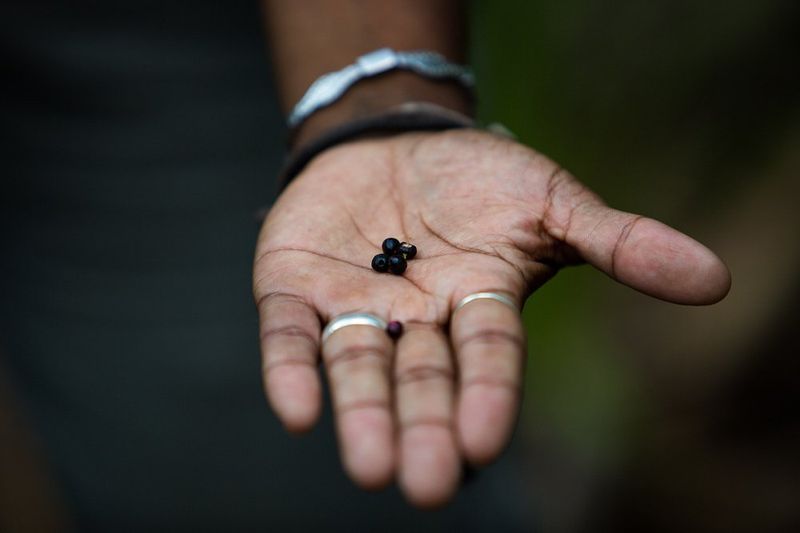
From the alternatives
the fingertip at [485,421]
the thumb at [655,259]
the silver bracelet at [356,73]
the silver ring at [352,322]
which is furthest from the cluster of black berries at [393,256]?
the silver bracelet at [356,73]

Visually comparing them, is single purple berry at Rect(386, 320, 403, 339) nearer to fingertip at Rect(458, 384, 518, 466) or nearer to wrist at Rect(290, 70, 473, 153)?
fingertip at Rect(458, 384, 518, 466)

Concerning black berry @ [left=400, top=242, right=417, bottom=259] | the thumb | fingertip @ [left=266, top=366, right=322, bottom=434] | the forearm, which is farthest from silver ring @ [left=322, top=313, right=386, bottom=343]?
the forearm

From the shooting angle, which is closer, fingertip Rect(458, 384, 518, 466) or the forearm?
fingertip Rect(458, 384, 518, 466)

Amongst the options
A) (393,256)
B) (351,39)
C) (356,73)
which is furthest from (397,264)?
(351,39)

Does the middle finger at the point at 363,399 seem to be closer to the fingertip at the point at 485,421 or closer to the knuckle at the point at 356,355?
the knuckle at the point at 356,355

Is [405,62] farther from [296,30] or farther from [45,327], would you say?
[45,327]

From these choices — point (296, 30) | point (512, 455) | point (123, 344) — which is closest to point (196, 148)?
point (296, 30)
